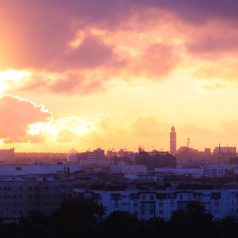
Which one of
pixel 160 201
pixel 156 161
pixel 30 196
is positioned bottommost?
pixel 160 201

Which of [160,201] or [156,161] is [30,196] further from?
[156,161]

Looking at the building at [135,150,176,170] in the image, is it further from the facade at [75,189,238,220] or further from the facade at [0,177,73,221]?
the facade at [75,189,238,220]

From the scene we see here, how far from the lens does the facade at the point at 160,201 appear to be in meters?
52.5

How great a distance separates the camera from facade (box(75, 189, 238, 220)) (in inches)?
2066

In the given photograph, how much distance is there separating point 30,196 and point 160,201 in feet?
25.8

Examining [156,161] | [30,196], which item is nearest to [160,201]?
[30,196]

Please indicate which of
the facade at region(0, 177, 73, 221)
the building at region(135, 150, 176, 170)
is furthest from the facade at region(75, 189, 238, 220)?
the building at region(135, 150, 176, 170)

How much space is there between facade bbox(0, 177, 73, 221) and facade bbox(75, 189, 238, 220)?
1.29 meters

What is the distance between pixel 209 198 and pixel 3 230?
2124 centimetres

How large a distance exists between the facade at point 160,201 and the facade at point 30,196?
129 centimetres

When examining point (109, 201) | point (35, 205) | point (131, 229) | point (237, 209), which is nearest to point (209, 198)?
point (237, 209)

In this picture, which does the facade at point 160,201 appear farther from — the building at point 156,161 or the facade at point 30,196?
the building at point 156,161

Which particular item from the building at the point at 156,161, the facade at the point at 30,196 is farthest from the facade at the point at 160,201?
the building at the point at 156,161

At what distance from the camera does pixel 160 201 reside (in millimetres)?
52594
